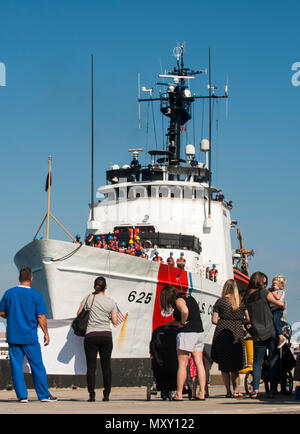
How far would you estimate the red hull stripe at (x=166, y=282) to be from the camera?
18359 mm

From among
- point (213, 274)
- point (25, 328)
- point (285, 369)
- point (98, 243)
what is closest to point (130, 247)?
point (98, 243)

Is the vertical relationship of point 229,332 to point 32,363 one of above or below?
above

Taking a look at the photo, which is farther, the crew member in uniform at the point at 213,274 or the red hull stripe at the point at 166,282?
the crew member in uniform at the point at 213,274

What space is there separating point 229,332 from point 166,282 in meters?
9.26

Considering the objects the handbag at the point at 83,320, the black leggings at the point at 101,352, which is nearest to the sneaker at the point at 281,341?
the black leggings at the point at 101,352

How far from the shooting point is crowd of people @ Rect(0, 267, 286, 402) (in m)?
9.06

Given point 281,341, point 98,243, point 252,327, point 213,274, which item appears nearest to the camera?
point 252,327

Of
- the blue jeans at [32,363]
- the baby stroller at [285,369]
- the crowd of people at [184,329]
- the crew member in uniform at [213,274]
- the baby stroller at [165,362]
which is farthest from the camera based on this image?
the crew member in uniform at [213,274]

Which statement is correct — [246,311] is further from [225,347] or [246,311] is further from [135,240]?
[135,240]

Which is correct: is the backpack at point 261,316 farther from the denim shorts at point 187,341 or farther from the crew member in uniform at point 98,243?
the crew member in uniform at point 98,243

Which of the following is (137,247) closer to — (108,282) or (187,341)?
(108,282)

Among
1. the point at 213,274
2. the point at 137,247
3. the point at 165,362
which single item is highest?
the point at 137,247

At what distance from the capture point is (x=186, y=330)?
9.47 meters

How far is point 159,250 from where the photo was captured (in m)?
24.1
